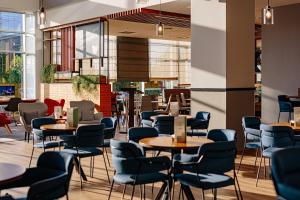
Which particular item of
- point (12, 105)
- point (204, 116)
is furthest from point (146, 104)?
point (12, 105)

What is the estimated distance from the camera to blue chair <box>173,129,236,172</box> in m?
4.32

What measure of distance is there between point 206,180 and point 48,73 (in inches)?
456

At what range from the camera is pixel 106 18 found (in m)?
12.8

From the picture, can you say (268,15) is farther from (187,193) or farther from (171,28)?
(171,28)

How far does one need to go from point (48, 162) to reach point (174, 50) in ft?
60.4

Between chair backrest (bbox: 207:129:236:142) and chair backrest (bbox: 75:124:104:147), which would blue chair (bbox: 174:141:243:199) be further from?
chair backrest (bbox: 75:124:104:147)

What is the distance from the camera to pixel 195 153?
196 inches

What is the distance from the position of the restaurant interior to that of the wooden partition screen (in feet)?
0.16

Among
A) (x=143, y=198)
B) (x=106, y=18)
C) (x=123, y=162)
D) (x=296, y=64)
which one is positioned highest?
(x=106, y=18)

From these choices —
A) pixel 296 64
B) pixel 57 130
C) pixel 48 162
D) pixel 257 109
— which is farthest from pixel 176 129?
pixel 257 109

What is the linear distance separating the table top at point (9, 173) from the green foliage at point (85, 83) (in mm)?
9542

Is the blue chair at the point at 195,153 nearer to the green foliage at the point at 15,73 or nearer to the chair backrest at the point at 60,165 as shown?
the chair backrest at the point at 60,165

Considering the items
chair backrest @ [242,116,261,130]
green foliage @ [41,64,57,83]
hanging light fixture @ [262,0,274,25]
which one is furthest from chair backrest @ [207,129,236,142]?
green foliage @ [41,64,57,83]

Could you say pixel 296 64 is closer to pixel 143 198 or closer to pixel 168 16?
pixel 168 16
